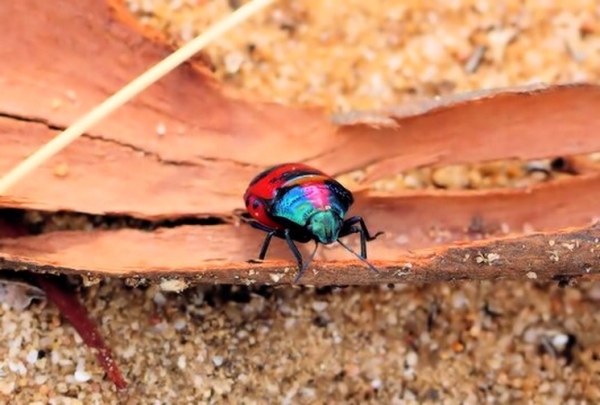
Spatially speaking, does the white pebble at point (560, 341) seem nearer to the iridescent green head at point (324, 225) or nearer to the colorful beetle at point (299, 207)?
the colorful beetle at point (299, 207)

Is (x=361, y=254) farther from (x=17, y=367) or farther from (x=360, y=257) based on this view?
(x=17, y=367)

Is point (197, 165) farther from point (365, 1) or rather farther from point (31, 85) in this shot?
point (365, 1)

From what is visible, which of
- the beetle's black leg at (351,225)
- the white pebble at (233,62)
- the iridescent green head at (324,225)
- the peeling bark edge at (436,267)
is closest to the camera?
the peeling bark edge at (436,267)

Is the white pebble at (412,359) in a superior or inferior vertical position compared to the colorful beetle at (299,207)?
inferior

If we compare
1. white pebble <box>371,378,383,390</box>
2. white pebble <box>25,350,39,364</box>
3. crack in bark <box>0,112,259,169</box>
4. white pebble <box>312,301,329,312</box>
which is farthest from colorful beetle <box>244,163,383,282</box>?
white pebble <box>25,350,39,364</box>

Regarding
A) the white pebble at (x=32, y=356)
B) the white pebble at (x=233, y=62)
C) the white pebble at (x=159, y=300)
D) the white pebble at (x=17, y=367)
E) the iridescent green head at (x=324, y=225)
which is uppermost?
the white pebble at (x=233, y=62)

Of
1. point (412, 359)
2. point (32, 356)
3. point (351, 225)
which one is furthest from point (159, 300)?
point (412, 359)

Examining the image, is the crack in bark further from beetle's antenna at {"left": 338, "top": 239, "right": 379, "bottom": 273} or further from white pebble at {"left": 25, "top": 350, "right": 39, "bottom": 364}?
white pebble at {"left": 25, "top": 350, "right": 39, "bottom": 364}

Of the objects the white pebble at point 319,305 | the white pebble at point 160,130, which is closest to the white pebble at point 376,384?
the white pebble at point 319,305

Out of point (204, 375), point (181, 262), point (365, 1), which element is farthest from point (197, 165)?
point (365, 1)
